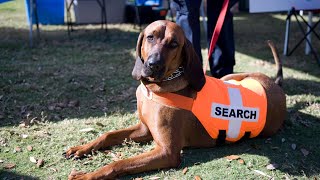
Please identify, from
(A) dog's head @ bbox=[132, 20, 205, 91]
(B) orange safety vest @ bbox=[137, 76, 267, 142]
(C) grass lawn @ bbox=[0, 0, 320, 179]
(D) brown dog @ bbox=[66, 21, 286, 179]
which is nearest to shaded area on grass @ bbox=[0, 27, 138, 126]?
(C) grass lawn @ bbox=[0, 0, 320, 179]

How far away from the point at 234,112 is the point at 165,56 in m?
0.86

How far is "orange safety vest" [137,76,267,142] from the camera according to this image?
2941mm

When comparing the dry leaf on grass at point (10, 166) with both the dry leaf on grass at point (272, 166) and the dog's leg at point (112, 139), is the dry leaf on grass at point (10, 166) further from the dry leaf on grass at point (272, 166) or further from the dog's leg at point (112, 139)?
the dry leaf on grass at point (272, 166)

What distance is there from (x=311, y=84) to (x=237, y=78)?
5.95 feet

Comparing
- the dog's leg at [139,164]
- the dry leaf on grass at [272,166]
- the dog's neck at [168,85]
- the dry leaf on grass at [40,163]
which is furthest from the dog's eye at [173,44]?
the dry leaf on grass at [40,163]

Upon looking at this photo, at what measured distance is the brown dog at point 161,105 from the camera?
8.79 ft

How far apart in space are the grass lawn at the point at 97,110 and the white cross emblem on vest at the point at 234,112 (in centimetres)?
23

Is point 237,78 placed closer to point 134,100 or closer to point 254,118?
point 254,118

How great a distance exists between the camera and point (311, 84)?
202 inches

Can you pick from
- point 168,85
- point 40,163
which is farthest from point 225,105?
point 40,163

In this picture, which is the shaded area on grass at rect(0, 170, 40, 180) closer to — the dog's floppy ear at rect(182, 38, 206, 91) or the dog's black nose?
the dog's black nose

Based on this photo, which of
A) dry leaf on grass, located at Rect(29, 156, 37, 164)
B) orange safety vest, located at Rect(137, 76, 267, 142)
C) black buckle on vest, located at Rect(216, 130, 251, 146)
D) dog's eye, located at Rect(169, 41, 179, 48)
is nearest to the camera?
dog's eye, located at Rect(169, 41, 179, 48)

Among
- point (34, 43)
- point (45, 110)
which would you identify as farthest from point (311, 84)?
point (34, 43)

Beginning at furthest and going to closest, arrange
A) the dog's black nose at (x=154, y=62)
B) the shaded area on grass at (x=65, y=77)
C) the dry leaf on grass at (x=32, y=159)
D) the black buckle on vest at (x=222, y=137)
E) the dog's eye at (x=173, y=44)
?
the shaded area on grass at (x=65, y=77)
the black buckle on vest at (x=222, y=137)
the dry leaf on grass at (x=32, y=159)
the dog's eye at (x=173, y=44)
the dog's black nose at (x=154, y=62)
